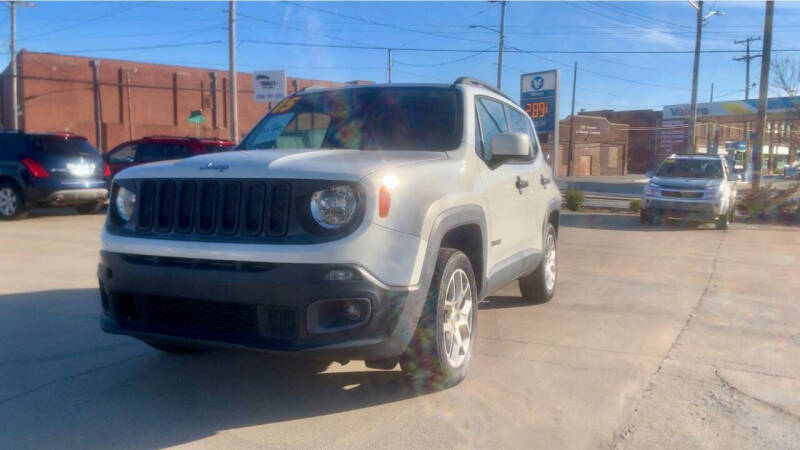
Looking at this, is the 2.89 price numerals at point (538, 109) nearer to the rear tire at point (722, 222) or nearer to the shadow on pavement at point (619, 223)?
the shadow on pavement at point (619, 223)

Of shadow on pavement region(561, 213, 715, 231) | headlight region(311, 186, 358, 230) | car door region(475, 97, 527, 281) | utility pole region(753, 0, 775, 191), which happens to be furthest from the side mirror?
utility pole region(753, 0, 775, 191)

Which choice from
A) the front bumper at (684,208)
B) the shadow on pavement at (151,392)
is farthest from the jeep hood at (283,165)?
the front bumper at (684,208)

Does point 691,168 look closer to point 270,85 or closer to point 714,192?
point 714,192

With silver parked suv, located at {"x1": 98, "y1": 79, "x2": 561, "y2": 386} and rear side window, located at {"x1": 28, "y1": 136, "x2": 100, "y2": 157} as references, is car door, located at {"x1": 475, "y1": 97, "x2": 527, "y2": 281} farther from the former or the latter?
rear side window, located at {"x1": 28, "y1": 136, "x2": 100, "y2": 157}

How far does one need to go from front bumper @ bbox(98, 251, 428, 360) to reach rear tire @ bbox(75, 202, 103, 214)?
12.1 m

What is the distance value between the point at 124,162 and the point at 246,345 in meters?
13.6

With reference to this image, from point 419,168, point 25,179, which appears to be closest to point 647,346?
point 419,168

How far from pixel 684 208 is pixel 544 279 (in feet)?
33.1

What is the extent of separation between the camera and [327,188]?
3646 millimetres

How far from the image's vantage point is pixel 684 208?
618 inches

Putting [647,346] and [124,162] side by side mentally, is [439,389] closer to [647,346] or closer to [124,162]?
[647,346]

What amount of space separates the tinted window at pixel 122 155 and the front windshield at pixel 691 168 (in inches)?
482

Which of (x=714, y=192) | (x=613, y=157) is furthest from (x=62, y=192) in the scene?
(x=613, y=157)

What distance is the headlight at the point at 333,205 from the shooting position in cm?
364
